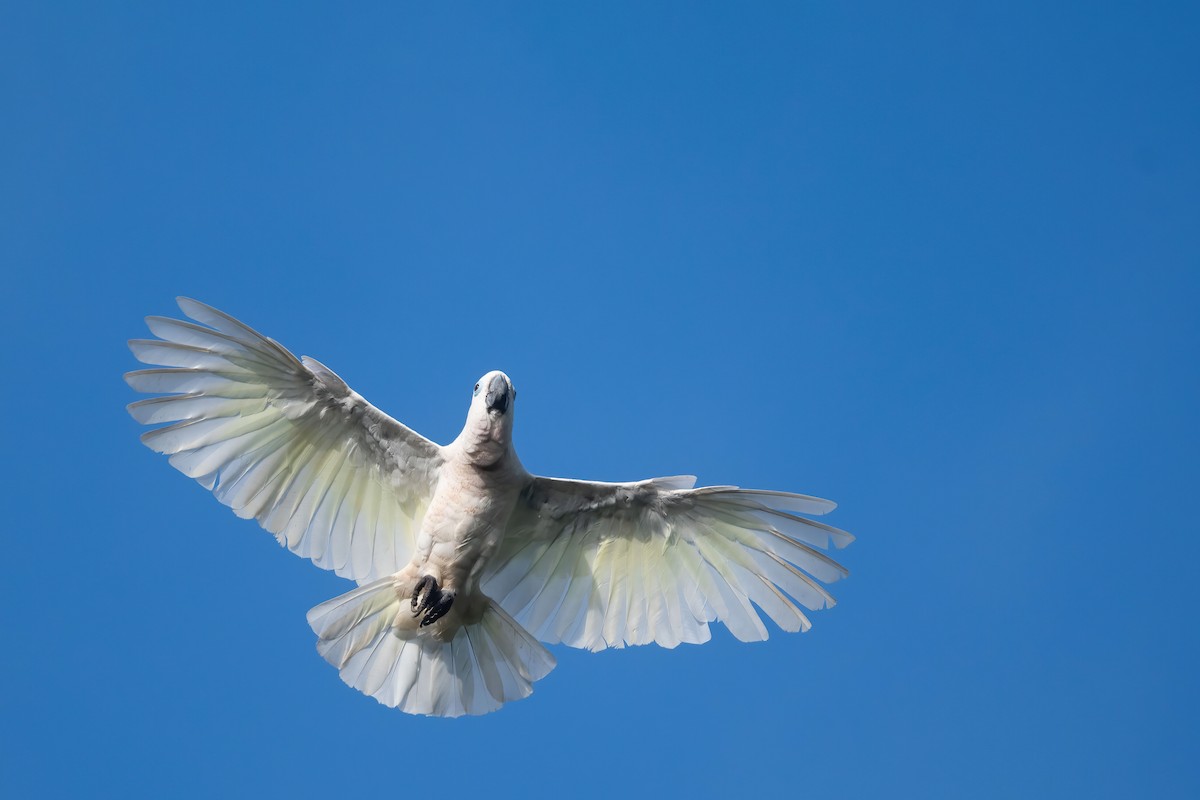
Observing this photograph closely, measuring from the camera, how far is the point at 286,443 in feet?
34.5

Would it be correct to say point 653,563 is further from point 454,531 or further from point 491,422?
point 491,422

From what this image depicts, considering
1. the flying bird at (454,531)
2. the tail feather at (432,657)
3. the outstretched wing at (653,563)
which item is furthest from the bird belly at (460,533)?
the outstretched wing at (653,563)

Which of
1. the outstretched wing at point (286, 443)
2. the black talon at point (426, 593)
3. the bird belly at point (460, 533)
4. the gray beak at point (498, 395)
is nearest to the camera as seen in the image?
the outstretched wing at point (286, 443)

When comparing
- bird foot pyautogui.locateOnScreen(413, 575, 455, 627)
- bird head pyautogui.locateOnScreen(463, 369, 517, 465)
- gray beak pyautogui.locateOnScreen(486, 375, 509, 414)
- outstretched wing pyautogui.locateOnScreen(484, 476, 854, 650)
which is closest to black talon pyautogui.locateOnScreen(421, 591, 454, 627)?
bird foot pyautogui.locateOnScreen(413, 575, 455, 627)

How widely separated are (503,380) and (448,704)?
2.95 metres

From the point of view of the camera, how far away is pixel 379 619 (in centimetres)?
1052

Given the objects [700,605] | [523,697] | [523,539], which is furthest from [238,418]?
[700,605]

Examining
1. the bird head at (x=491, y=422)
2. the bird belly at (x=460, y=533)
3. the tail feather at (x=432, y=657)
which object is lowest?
the tail feather at (x=432, y=657)

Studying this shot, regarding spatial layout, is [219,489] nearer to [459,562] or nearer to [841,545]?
[459,562]

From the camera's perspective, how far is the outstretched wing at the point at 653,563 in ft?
34.2

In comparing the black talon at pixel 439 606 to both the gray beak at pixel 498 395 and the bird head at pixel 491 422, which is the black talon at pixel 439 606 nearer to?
the bird head at pixel 491 422

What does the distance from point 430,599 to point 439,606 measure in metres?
0.11

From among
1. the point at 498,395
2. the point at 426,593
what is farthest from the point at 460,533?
the point at 498,395

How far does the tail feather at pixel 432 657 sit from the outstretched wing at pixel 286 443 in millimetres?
A: 581
